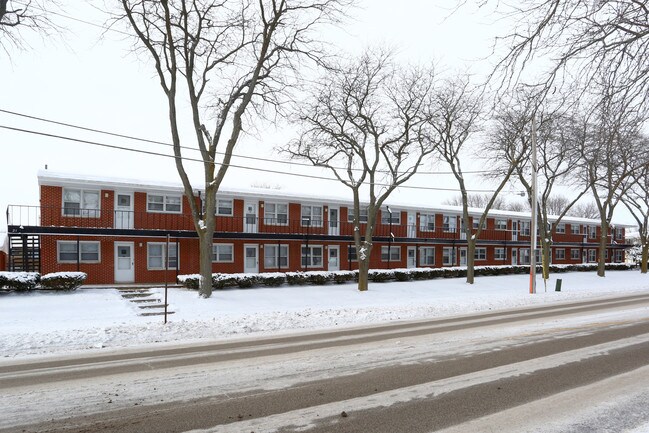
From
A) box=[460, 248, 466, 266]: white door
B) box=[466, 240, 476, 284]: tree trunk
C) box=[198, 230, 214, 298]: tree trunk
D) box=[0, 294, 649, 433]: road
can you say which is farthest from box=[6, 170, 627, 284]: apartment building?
box=[0, 294, 649, 433]: road

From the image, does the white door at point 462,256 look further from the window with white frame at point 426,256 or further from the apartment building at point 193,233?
the window with white frame at point 426,256

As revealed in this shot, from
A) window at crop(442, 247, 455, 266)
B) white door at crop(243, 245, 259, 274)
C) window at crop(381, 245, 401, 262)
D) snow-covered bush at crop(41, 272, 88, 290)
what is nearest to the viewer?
snow-covered bush at crop(41, 272, 88, 290)

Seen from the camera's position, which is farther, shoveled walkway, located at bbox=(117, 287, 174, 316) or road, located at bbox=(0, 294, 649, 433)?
shoveled walkway, located at bbox=(117, 287, 174, 316)

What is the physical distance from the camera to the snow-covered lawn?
9.92 meters

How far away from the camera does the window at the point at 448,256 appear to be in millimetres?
36719

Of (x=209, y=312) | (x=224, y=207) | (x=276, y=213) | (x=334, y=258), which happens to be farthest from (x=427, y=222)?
(x=209, y=312)

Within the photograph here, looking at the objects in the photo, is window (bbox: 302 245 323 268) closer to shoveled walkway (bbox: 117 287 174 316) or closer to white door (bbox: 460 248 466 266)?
shoveled walkway (bbox: 117 287 174 316)

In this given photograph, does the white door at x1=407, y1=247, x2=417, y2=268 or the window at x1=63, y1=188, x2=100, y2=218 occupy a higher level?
the window at x1=63, y1=188, x2=100, y2=218

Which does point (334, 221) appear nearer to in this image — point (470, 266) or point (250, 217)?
point (250, 217)

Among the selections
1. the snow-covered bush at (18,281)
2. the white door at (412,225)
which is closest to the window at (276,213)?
the white door at (412,225)

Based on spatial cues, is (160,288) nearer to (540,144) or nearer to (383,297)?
(383,297)

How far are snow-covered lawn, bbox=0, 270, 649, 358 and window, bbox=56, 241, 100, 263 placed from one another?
3.56 m

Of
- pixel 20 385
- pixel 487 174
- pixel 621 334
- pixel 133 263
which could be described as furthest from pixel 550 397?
pixel 487 174

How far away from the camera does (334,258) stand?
1198 inches
